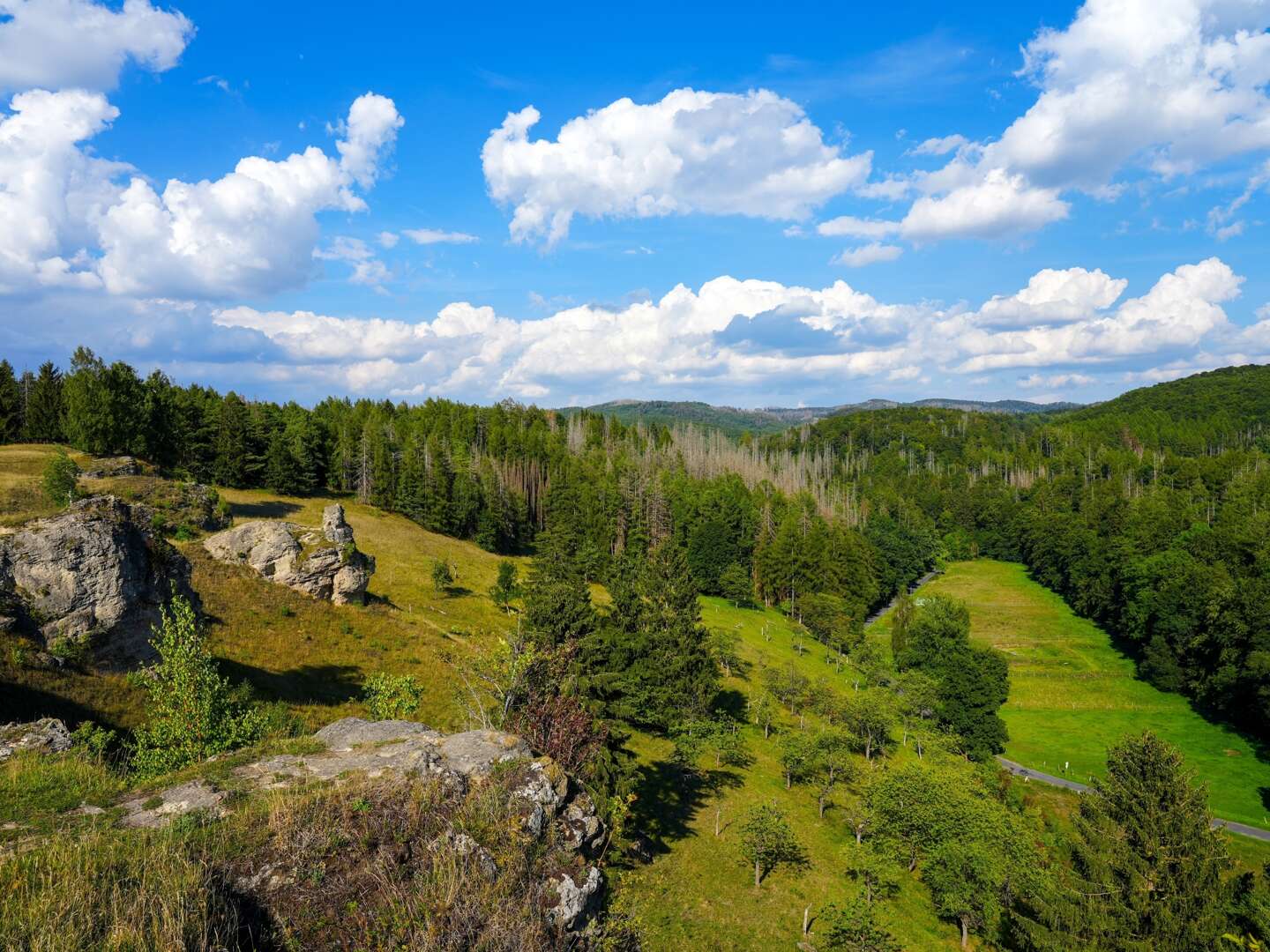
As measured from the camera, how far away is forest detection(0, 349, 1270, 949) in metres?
29.6

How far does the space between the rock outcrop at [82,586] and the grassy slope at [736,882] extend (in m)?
24.2

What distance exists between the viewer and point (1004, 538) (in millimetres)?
177125

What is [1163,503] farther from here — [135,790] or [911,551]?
[135,790]

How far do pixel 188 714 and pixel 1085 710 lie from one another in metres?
93.4

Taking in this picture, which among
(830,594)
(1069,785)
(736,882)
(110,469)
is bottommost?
(1069,785)

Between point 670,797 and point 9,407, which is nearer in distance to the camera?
point 670,797

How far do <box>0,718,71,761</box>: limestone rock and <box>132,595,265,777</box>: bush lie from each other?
1.72 metres

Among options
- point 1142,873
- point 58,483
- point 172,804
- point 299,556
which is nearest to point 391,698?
point 172,804

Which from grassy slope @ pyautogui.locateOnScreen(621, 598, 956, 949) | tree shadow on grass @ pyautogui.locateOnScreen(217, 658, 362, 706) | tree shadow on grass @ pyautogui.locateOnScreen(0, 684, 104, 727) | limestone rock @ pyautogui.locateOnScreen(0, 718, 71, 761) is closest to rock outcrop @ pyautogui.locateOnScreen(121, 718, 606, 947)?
limestone rock @ pyautogui.locateOnScreen(0, 718, 71, 761)

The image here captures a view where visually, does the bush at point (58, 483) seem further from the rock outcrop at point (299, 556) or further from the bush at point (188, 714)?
the bush at point (188, 714)

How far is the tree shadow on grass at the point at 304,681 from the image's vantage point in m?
31.8

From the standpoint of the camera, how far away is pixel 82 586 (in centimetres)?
2611

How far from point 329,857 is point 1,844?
17.6 ft

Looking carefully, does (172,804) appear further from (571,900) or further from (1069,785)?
(1069,785)
